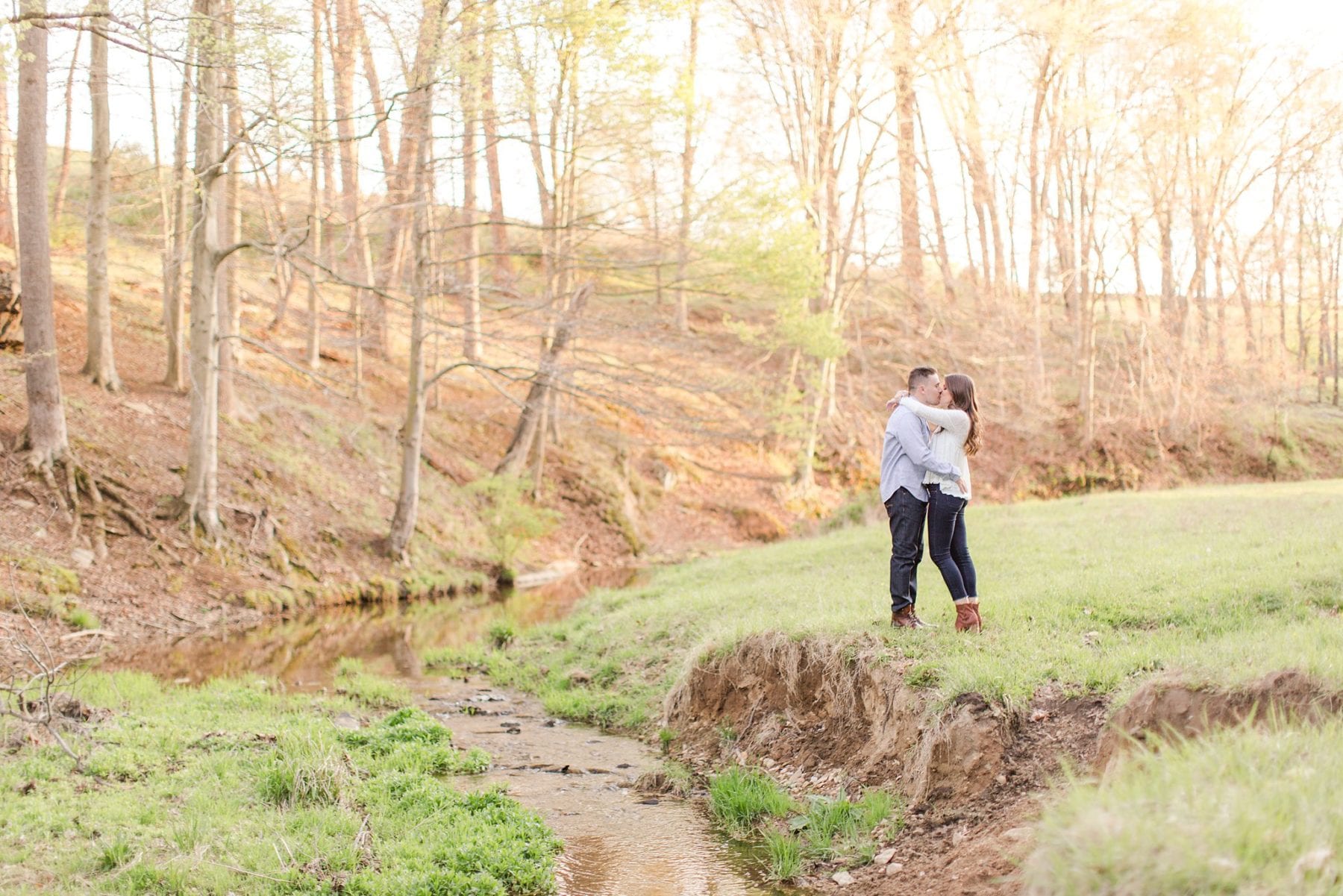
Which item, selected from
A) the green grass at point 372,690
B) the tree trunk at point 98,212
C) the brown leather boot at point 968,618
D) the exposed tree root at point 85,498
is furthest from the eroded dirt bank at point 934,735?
the tree trunk at point 98,212

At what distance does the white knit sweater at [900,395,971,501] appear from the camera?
677 cm

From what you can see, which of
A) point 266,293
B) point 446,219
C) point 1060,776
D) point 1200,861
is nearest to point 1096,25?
point 446,219

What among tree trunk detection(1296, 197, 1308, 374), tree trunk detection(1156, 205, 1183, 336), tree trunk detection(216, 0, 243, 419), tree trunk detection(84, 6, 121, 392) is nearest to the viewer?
tree trunk detection(84, 6, 121, 392)

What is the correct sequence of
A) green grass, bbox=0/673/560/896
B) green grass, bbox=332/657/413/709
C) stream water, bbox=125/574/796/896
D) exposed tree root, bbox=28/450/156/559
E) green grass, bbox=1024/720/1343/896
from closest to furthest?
green grass, bbox=1024/720/1343/896, green grass, bbox=0/673/560/896, stream water, bbox=125/574/796/896, green grass, bbox=332/657/413/709, exposed tree root, bbox=28/450/156/559

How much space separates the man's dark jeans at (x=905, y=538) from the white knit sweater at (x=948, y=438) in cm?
19

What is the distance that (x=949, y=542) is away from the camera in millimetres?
6820

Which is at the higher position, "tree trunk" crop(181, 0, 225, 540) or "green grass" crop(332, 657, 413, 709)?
"tree trunk" crop(181, 0, 225, 540)

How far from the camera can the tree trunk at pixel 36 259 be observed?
1291 centimetres

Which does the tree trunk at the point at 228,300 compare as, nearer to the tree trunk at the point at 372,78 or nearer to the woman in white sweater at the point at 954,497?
the tree trunk at the point at 372,78

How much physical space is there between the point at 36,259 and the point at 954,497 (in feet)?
39.8

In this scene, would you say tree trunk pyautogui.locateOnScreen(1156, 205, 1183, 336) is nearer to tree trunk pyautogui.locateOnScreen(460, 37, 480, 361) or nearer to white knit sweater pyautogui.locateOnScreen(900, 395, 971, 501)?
tree trunk pyautogui.locateOnScreen(460, 37, 480, 361)

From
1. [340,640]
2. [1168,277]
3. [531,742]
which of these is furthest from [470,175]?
[1168,277]

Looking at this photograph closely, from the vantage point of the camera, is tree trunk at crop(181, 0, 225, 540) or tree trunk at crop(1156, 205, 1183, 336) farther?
tree trunk at crop(1156, 205, 1183, 336)

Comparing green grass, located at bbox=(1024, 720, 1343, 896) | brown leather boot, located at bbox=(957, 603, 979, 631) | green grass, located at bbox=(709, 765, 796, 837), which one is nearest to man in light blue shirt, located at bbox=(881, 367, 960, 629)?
brown leather boot, located at bbox=(957, 603, 979, 631)
